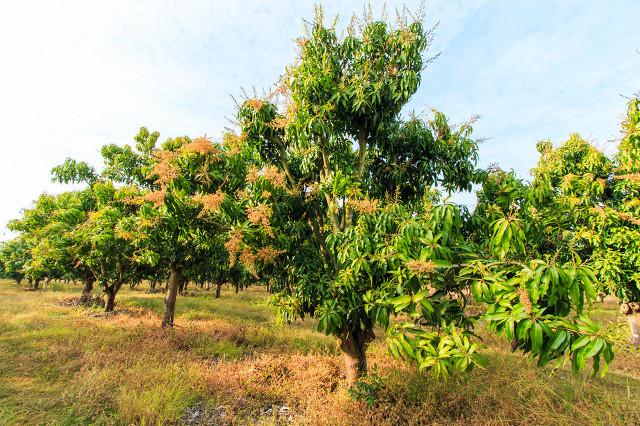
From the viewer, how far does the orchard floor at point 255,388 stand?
5.53 metres

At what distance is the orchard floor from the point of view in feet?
18.1

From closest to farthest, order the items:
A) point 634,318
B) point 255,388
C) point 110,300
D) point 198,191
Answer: point 198,191, point 255,388, point 634,318, point 110,300

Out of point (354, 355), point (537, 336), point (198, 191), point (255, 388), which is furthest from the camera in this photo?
point (255, 388)

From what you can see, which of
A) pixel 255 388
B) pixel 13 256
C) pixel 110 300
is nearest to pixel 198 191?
pixel 255 388

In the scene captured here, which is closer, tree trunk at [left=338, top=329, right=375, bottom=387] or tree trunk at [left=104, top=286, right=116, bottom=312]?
tree trunk at [left=338, top=329, right=375, bottom=387]

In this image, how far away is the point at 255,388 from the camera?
720 cm

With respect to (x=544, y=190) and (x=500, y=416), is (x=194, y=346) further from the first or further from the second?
(x=544, y=190)

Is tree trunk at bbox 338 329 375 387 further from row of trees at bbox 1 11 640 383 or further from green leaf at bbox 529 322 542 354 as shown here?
green leaf at bbox 529 322 542 354

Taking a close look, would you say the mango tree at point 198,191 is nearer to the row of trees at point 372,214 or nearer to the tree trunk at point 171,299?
the row of trees at point 372,214

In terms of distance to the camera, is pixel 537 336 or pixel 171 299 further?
pixel 171 299

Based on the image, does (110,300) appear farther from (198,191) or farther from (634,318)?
(634,318)

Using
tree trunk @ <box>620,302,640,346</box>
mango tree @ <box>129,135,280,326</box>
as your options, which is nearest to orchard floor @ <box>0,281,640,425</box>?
tree trunk @ <box>620,302,640,346</box>

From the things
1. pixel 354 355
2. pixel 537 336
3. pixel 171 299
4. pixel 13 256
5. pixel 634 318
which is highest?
pixel 13 256

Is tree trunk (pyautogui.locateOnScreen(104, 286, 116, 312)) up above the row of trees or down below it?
below
